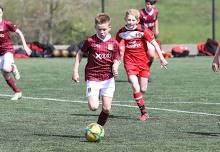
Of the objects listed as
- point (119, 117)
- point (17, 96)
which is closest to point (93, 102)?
point (119, 117)

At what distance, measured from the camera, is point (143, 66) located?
49.6 ft

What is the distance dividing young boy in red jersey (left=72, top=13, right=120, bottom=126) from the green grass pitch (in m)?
0.47

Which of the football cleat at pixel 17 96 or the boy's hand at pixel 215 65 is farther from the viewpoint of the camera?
the football cleat at pixel 17 96

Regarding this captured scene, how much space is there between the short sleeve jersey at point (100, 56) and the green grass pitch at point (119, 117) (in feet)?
2.71

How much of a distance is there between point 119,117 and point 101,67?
2.09 m

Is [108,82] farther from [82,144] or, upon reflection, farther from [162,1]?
[162,1]

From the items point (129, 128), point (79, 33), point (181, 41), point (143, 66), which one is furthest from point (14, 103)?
point (181, 41)

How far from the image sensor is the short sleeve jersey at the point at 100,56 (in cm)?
1223

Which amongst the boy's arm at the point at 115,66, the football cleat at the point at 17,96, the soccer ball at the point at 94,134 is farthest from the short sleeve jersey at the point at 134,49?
the soccer ball at the point at 94,134

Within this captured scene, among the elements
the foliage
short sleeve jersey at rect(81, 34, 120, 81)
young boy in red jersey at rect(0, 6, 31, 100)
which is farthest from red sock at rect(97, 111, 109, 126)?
the foliage

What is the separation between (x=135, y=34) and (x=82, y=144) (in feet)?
13.4

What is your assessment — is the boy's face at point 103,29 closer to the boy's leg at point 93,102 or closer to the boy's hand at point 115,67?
the boy's hand at point 115,67

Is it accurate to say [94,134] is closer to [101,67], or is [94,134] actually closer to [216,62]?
[101,67]

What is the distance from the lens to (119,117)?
46.8ft
